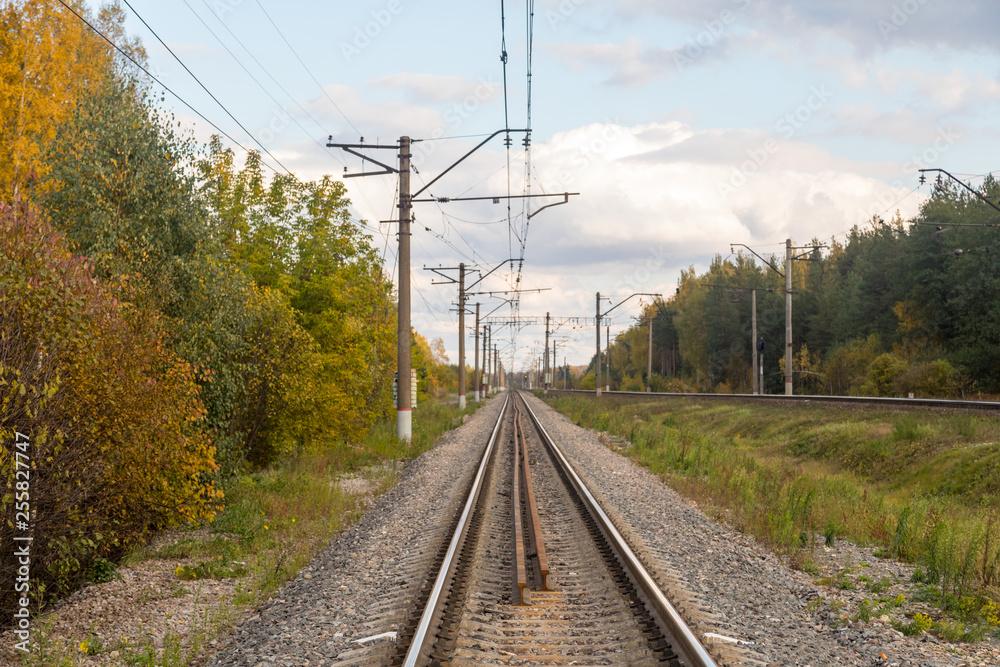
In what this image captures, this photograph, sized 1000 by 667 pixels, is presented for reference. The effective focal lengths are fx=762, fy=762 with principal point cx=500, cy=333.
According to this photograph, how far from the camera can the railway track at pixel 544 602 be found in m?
6.14

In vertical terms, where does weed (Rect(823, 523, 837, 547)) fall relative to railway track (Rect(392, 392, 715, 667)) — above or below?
below

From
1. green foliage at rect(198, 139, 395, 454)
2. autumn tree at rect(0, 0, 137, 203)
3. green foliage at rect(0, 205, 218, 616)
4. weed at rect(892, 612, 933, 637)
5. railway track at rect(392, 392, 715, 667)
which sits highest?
autumn tree at rect(0, 0, 137, 203)

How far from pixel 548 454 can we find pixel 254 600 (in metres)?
15.8

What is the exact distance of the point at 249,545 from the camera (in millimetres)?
10852

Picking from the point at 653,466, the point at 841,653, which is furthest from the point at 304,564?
the point at 653,466

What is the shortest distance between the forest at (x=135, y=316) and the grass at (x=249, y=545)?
0.49 metres

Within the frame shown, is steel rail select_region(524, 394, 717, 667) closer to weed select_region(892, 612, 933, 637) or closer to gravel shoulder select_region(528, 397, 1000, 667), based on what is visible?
gravel shoulder select_region(528, 397, 1000, 667)

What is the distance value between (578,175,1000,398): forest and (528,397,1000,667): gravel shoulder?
52.8 ft

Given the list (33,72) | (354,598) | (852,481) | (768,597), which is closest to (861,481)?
(852,481)

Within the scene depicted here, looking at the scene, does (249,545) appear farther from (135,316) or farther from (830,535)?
(830,535)

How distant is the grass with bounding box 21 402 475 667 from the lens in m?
6.80

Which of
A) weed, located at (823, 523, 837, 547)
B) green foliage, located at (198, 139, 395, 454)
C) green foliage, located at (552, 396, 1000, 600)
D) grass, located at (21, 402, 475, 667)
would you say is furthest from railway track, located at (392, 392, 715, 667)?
green foliage, located at (198, 139, 395, 454)

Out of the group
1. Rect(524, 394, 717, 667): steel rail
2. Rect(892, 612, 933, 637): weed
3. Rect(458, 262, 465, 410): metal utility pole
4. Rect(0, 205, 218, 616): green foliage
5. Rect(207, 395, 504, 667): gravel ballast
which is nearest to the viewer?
Rect(524, 394, 717, 667): steel rail

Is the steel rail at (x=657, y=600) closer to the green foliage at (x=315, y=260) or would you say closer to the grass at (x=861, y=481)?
the grass at (x=861, y=481)
